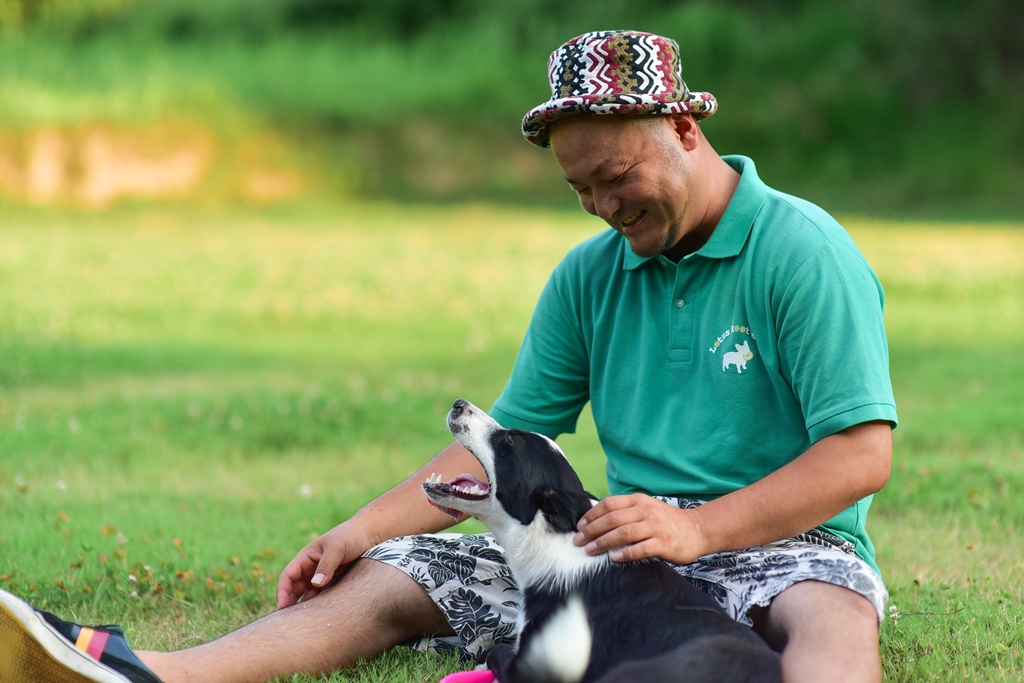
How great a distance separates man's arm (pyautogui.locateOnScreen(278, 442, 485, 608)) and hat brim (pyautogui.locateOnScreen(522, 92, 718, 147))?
102 centimetres

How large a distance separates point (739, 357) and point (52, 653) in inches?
75.2

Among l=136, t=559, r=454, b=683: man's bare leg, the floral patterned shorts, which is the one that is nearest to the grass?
l=136, t=559, r=454, b=683: man's bare leg

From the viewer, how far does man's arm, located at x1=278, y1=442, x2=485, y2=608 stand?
340cm

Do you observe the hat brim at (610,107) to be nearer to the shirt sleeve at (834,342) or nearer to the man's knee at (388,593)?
the shirt sleeve at (834,342)

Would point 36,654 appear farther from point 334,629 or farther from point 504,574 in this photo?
point 504,574

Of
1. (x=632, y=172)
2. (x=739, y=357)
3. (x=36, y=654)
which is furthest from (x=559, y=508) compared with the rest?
(x=36, y=654)

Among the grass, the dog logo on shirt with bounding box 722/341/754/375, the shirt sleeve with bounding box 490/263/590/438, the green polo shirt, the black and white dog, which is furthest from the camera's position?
the grass

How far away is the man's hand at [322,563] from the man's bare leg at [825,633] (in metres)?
1.23

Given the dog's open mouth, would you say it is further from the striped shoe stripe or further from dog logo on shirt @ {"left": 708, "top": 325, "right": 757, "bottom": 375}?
the striped shoe stripe

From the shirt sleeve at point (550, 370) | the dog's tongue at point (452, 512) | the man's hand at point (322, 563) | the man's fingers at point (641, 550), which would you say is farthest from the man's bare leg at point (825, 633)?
the man's hand at point (322, 563)

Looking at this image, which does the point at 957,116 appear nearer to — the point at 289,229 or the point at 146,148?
the point at 289,229

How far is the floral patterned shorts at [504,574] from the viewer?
2.90 metres

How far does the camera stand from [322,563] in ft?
11.1

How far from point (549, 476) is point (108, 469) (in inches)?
154
